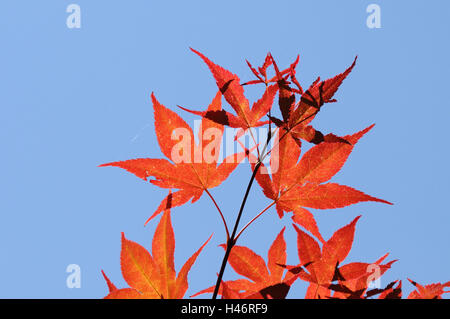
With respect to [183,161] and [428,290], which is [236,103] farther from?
[428,290]

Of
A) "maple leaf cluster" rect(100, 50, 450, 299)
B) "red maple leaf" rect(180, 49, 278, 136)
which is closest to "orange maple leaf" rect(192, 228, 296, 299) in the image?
"maple leaf cluster" rect(100, 50, 450, 299)

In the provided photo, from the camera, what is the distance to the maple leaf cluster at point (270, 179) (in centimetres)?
58

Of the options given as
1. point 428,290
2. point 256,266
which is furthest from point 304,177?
point 428,290

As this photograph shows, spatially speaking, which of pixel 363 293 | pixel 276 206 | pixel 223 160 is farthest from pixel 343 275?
pixel 223 160

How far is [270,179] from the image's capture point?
63 cm

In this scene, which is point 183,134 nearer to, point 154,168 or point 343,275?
point 154,168

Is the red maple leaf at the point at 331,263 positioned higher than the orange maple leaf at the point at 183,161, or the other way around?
the orange maple leaf at the point at 183,161

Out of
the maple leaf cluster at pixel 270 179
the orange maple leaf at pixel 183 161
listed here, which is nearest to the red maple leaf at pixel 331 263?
the maple leaf cluster at pixel 270 179

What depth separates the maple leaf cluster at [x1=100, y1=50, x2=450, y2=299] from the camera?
575 mm

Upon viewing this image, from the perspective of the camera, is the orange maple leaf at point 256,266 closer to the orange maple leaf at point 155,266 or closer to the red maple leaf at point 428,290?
the orange maple leaf at point 155,266

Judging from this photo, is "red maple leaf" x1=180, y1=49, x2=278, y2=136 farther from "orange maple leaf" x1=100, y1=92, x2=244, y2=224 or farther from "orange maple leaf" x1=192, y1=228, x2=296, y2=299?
"orange maple leaf" x1=192, y1=228, x2=296, y2=299

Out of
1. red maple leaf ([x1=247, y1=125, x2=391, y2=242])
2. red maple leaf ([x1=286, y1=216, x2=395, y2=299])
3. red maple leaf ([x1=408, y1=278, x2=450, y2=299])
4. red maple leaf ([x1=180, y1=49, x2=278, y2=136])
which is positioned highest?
red maple leaf ([x1=180, y1=49, x2=278, y2=136])

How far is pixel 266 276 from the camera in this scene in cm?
66

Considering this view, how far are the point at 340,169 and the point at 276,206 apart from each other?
106mm
